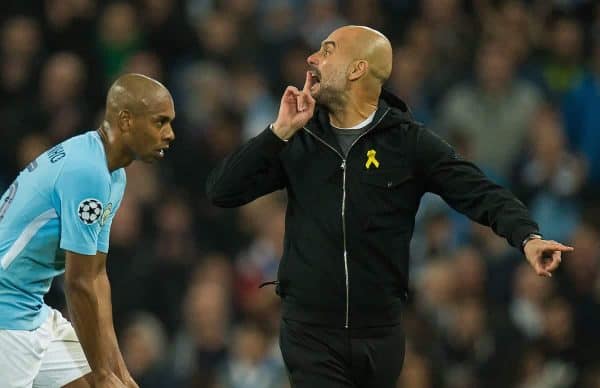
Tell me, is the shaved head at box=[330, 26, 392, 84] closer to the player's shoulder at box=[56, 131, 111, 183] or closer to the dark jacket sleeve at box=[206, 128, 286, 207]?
the dark jacket sleeve at box=[206, 128, 286, 207]

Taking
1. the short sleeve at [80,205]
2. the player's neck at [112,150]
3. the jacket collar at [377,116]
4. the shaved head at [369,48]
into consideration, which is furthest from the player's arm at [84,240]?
the shaved head at [369,48]

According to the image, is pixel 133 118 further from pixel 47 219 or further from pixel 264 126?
pixel 264 126

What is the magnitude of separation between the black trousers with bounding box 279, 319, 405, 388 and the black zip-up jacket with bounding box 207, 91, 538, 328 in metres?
0.05

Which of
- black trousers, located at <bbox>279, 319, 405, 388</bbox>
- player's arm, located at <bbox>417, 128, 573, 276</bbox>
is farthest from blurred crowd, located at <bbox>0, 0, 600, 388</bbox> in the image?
player's arm, located at <bbox>417, 128, 573, 276</bbox>

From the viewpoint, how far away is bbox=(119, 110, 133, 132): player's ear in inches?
204

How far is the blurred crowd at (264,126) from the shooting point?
27.6ft

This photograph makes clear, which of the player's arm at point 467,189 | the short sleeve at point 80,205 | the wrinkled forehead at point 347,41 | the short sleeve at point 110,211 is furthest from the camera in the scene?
the wrinkled forehead at point 347,41

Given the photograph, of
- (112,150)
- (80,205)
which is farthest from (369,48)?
(80,205)

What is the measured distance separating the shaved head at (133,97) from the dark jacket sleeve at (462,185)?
1.08 metres

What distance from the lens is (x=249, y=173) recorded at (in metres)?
5.32

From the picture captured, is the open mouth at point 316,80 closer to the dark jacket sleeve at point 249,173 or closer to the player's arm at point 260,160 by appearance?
the player's arm at point 260,160

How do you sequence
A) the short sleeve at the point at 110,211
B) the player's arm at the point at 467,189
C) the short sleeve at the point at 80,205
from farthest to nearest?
1. the short sleeve at the point at 110,211
2. the player's arm at the point at 467,189
3. the short sleeve at the point at 80,205

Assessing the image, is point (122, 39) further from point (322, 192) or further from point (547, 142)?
point (322, 192)

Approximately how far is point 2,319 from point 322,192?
134cm
